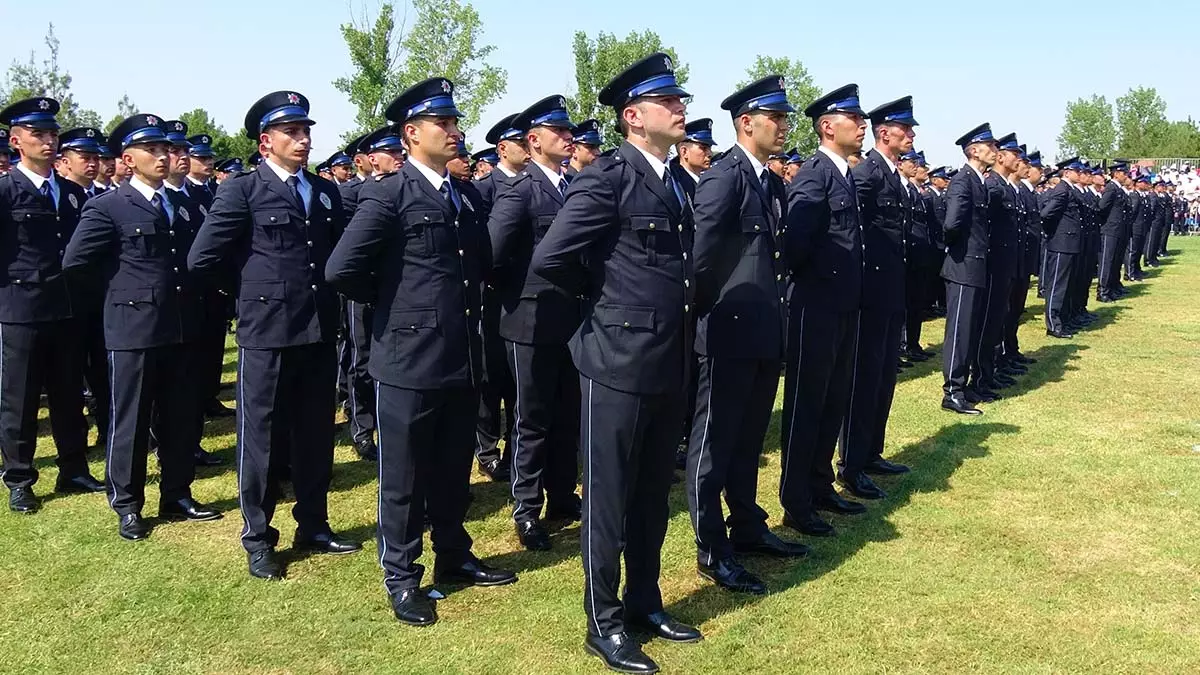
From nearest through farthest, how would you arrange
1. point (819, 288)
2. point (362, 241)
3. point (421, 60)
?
point (362, 241)
point (819, 288)
point (421, 60)

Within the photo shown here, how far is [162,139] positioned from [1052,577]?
5.76 meters

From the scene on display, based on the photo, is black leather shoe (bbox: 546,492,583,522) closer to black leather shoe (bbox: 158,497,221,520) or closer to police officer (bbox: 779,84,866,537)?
police officer (bbox: 779,84,866,537)

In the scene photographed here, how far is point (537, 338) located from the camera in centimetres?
555

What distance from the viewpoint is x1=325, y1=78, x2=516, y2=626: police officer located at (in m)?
4.38

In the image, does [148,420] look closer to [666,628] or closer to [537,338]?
[537,338]

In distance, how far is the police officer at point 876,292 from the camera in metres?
6.14

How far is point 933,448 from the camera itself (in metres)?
7.54

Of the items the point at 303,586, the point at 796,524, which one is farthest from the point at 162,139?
the point at 796,524

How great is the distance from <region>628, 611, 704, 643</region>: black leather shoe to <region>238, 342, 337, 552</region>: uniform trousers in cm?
216

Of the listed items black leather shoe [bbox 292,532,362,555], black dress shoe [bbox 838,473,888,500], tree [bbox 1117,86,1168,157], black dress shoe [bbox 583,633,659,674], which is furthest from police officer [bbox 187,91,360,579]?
tree [bbox 1117,86,1168,157]

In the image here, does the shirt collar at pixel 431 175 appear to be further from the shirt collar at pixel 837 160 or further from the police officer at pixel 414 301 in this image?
the shirt collar at pixel 837 160

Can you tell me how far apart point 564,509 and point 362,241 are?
8.01ft

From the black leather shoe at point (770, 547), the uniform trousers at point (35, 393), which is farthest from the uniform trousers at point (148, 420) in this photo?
the black leather shoe at point (770, 547)

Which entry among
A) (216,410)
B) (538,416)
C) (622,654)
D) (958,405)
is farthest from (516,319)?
(958,405)
